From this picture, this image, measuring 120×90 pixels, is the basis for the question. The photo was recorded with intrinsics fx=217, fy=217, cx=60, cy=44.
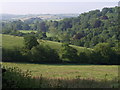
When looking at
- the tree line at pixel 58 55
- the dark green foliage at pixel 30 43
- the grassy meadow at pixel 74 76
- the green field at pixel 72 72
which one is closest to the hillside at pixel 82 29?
the tree line at pixel 58 55

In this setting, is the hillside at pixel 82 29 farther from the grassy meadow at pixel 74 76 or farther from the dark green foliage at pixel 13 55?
the grassy meadow at pixel 74 76

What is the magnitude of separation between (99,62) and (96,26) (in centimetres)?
8651

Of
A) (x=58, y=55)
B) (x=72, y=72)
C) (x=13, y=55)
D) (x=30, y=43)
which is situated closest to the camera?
(x=72, y=72)

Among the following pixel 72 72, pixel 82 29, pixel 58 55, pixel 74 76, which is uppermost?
pixel 74 76

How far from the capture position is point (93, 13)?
584 ft

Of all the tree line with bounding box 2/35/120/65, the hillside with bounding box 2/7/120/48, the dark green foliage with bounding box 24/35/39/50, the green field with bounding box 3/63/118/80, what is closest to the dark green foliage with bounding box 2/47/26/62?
the tree line with bounding box 2/35/120/65

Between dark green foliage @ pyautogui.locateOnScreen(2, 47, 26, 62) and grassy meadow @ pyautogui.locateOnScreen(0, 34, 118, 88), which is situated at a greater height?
grassy meadow @ pyautogui.locateOnScreen(0, 34, 118, 88)

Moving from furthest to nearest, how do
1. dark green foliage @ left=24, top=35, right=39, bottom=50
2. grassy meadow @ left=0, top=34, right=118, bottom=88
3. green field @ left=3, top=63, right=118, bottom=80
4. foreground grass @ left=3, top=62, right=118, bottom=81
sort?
dark green foliage @ left=24, top=35, right=39, bottom=50 → green field @ left=3, top=63, right=118, bottom=80 → foreground grass @ left=3, top=62, right=118, bottom=81 → grassy meadow @ left=0, top=34, right=118, bottom=88

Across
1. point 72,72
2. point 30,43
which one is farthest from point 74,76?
point 30,43

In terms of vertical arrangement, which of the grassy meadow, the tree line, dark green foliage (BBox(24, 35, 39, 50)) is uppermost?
the grassy meadow

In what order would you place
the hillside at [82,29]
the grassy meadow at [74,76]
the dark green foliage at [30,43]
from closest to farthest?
1. the grassy meadow at [74,76]
2. the dark green foliage at [30,43]
3. the hillside at [82,29]

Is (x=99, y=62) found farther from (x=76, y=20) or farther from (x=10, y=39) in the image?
(x=76, y=20)

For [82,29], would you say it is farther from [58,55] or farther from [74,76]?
[74,76]

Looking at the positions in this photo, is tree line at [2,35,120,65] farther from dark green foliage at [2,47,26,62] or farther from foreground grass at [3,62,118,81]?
foreground grass at [3,62,118,81]
